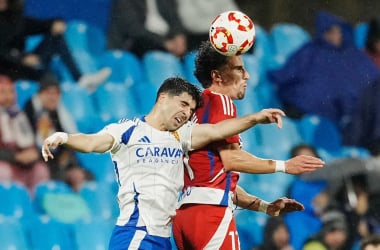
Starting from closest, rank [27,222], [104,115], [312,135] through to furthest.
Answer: [27,222], [104,115], [312,135]

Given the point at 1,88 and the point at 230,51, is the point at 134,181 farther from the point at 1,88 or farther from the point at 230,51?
the point at 1,88

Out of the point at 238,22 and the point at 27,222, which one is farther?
the point at 27,222

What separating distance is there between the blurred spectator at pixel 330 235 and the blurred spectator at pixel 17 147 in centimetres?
244

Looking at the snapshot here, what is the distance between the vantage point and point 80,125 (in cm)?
840

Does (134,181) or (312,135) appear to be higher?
(312,135)


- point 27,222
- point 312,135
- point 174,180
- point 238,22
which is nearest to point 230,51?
point 238,22

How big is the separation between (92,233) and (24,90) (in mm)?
1496

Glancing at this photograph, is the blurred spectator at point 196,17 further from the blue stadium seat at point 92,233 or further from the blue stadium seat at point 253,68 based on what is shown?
the blue stadium seat at point 92,233

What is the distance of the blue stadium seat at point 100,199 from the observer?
26.4ft

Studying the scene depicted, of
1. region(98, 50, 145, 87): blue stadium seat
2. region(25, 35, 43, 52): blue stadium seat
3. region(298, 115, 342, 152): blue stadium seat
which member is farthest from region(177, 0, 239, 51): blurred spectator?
region(25, 35, 43, 52): blue stadium seat

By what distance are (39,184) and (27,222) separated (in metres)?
0.40

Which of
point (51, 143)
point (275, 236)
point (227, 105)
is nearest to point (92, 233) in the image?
point (275, 236)

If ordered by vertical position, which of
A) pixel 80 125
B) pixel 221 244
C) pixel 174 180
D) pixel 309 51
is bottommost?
pixel 221 244

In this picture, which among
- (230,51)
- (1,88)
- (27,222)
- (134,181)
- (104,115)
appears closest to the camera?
(134,181)
